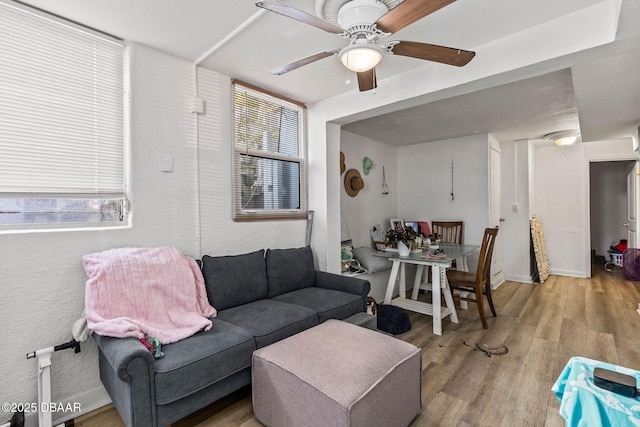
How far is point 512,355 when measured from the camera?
2570mm

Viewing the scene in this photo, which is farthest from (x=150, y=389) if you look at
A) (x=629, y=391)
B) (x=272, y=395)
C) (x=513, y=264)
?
(x=513, y=264)

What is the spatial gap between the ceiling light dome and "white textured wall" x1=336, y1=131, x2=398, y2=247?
2285mm

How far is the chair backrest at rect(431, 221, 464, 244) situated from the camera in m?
4.55

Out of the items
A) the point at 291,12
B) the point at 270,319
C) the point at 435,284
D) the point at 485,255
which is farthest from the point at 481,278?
the point at 291,12

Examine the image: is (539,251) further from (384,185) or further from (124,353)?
(124,353)

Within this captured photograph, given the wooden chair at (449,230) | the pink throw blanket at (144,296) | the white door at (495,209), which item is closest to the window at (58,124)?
the pink throw blanket at (144,296)

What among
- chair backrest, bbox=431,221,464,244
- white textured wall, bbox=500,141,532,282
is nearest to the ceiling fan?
chair backrest, bbox=431,221,464,244

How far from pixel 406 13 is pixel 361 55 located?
370 mm

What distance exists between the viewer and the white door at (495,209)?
452 cm

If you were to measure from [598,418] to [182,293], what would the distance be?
83.8 inches

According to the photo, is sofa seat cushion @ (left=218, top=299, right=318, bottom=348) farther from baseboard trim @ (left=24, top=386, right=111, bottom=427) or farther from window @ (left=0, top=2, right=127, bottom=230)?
window @ (left=0, top=2, right=127, bottom=230)

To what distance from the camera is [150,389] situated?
1.48 metres

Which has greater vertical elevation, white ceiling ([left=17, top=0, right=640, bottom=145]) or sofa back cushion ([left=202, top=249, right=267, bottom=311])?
white ceiling ([left=17, top=0, right=640, bottom=145])

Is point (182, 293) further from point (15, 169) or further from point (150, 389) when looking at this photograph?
point (15, 169)
